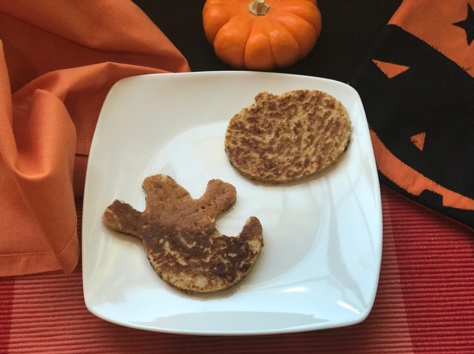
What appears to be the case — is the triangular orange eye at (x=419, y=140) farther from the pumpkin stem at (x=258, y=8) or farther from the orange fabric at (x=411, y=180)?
the pumpkin stem at (x=258, y=8)

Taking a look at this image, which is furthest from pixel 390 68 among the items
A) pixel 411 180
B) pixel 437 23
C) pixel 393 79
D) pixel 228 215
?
pixel 228 215

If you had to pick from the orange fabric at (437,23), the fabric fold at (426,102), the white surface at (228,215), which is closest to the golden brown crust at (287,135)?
the white surface at (228,215)

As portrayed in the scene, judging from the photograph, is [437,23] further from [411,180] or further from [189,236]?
[189,236]

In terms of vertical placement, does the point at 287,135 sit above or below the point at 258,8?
below

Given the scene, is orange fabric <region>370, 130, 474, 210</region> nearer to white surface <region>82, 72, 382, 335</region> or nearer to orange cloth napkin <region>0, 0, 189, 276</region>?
white surface <region>82, 72, 382, 335</region>

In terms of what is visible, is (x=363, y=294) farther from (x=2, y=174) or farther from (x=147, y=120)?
(x=2, y=174)

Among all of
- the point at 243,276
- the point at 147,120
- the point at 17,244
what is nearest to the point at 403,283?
the point at 243,276

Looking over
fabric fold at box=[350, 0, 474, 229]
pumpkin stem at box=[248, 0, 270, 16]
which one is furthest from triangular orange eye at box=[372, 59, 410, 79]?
pumpkin stem at box=[248, 0, 270, 16]
